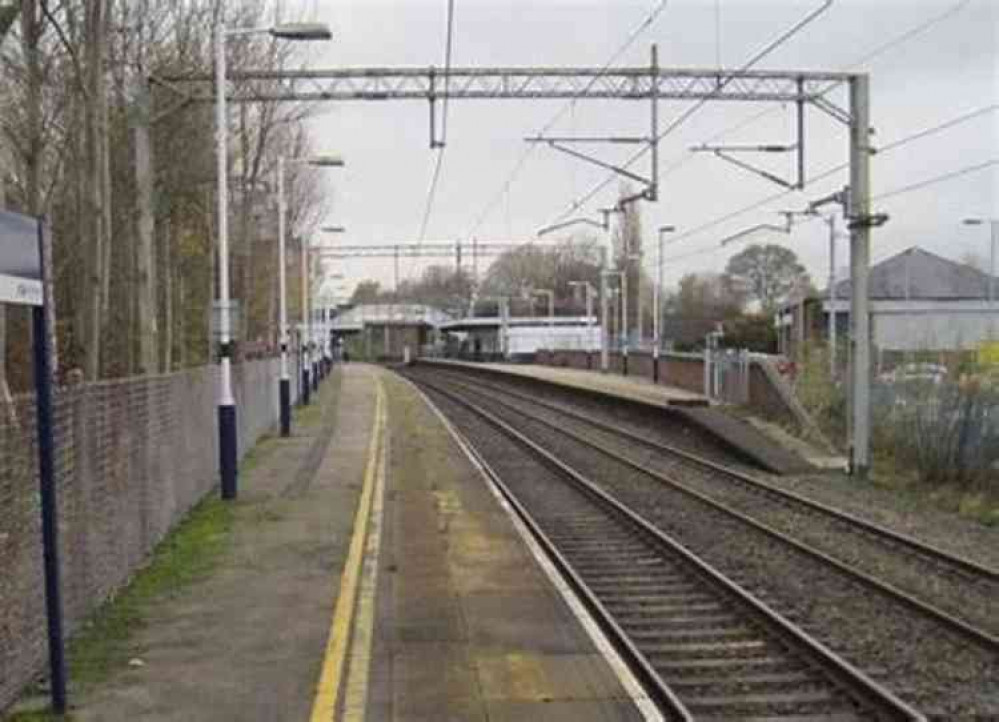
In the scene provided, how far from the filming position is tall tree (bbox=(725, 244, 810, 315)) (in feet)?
399

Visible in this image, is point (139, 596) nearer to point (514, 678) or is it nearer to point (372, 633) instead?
point (372, 633)

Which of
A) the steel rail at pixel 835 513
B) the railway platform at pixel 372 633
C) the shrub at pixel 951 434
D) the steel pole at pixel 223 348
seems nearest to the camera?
the railway platform at pixel 372 633

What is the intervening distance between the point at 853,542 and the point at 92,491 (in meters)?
9.70

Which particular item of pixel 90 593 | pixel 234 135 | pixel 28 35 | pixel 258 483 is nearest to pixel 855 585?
pixel 90 593

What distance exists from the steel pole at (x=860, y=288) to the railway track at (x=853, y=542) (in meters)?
2.06

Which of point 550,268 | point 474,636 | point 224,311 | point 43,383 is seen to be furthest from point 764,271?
point 43,383

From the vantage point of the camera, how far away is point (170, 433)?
16.7 meters

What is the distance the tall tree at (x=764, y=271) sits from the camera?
121750 millimetres

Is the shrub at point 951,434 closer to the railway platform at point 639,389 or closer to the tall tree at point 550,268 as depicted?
the railway platform at point 639,389

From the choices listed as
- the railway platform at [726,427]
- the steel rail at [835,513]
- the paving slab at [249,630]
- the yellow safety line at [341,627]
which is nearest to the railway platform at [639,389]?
the railway platform at [726,427]

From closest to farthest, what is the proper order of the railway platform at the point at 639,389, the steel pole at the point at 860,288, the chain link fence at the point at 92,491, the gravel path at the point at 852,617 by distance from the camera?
the chain link fence at the point at 92,491, the gravel path at the point at 852,617, the steel pole at the point at 860,288, the railway platform at the point at 639,389

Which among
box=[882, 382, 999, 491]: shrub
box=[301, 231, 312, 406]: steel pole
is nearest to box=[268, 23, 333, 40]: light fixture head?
box=[882, 382, 999, 491]: shrub

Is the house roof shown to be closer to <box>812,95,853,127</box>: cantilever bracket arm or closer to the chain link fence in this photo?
<box>812,95,853,127</box>: cantilever bracket arm

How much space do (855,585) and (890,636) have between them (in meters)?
2.56
